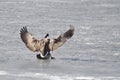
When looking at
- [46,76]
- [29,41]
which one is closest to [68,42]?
[29,41]

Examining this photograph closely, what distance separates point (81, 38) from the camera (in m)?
12.1

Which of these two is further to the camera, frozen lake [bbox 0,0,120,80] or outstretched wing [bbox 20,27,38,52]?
outstretched wing [bbox 20,27,38,52]

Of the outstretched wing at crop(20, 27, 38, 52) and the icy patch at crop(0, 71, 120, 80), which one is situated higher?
the outstretched wing at crop(20, 27, 38, 52)

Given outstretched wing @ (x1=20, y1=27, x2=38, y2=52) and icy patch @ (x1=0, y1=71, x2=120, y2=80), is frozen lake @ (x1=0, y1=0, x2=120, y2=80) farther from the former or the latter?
outstretched wing @ (x1=20, y1=27, x2=38, y2=52)

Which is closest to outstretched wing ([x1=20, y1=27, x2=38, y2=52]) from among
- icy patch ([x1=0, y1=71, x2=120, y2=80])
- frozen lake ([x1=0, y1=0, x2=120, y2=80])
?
frozen lake ([x1=0, y1=0, x2=120, y2=80])

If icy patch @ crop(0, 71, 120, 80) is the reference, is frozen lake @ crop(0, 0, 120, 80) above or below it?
above

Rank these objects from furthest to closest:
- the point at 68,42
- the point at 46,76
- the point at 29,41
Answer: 1. the point at 68,42
2. the point at 29,41
3. the point at 46,76

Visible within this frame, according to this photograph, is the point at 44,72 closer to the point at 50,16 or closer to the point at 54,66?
the point at 54,66

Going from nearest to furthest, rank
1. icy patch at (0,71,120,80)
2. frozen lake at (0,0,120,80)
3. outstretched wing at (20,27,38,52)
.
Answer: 1. icy patch at (0,71,120,80)
2. frozen lake at (0,0,120,80)
3. outstretched wing at (20,27,38,52)

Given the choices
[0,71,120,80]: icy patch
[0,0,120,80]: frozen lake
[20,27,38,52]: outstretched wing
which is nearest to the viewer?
[0,71,120,80]: icy patch

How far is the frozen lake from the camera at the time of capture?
9398 mm

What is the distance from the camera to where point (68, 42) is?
473 inches

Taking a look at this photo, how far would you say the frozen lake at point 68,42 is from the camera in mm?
9398

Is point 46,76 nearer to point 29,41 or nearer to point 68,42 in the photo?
point 29,41
